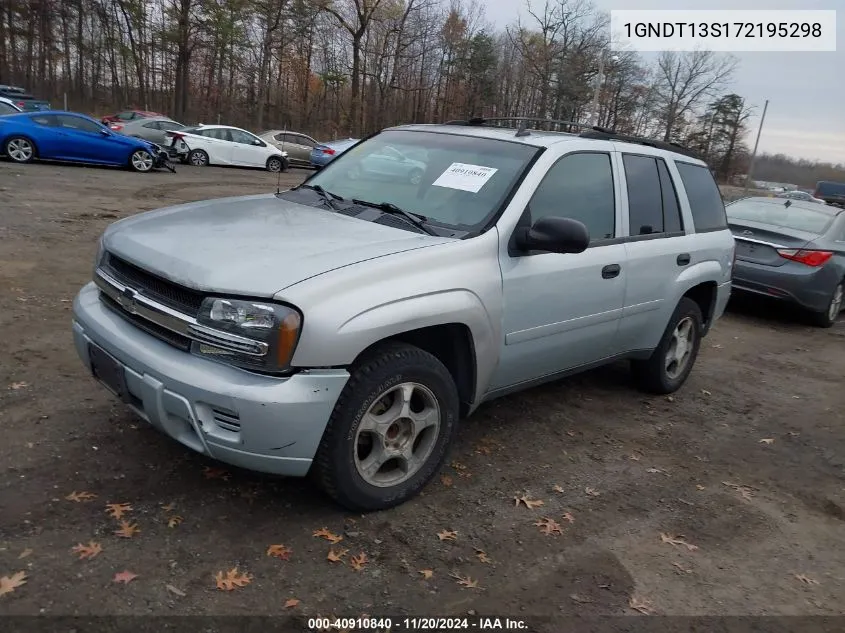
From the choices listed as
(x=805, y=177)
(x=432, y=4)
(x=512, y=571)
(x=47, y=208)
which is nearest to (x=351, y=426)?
(x=512, y=571)

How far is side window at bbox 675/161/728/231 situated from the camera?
5.29 metres

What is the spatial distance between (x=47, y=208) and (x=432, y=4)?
44260 millimetres

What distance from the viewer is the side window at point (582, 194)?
12.8 ft

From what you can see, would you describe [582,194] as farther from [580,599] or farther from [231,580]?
[231,580]

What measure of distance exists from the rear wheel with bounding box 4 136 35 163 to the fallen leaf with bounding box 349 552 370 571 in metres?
16.5

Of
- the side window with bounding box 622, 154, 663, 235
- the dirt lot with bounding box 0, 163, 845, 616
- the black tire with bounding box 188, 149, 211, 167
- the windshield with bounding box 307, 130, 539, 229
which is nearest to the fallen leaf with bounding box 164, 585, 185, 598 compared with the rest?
the dirt lot with bounding box 0, 163, 845, 616

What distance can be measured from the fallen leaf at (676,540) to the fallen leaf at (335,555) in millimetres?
1598

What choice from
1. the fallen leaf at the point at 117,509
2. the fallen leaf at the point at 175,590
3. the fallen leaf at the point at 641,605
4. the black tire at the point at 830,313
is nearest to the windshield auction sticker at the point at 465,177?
the fallen leaf at the point at 641,605

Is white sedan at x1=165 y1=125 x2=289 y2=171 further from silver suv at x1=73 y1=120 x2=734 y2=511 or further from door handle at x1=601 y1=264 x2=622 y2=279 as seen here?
door handle at x1=601 y1=264 x2=622 y2=279

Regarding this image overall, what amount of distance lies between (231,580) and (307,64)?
53969 mm

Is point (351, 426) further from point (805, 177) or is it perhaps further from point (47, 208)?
point (805, 177)

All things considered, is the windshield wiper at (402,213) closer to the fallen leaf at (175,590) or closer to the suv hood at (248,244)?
the suv hood at (248,244)

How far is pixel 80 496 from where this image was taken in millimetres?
3180

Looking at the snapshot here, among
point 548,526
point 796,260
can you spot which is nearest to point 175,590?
point 548,526
